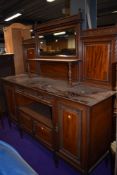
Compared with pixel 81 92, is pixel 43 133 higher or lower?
lower

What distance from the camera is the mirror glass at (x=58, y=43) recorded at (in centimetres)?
204

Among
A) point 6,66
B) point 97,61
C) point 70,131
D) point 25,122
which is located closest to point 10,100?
point 25,122

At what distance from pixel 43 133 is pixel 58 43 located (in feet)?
4.22

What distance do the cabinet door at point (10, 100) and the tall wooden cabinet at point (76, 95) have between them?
0.59 ft

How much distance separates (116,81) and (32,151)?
1.55 metres

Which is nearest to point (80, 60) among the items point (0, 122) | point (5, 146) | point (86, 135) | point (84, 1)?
point (84, 1)

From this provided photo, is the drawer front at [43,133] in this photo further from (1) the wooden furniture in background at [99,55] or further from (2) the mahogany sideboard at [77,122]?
(1) the wooden furniture in background at [99,55]

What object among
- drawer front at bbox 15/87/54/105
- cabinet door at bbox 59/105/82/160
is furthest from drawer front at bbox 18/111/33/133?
cabinet door at bbox 59/105/82/160

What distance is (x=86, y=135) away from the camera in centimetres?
153

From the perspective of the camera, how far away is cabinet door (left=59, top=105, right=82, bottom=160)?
1.59m

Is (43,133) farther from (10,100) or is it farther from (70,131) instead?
(10,100)

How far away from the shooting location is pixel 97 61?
71.5 inches

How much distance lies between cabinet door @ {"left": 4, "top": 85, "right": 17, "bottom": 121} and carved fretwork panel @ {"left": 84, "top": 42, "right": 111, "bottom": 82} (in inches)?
53.3

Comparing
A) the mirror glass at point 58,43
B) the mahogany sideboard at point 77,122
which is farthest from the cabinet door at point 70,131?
the mirror glass at point 58,43
